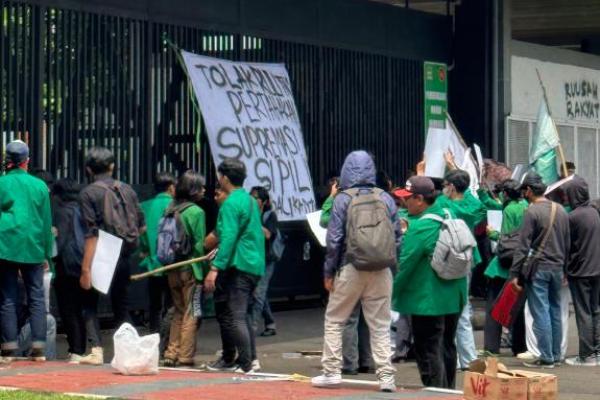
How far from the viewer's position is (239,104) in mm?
18375

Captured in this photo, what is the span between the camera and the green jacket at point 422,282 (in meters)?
11.1

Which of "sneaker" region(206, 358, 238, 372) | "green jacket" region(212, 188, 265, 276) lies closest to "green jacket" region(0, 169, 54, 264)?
"green jacket" region(212, 188, 265, 276)

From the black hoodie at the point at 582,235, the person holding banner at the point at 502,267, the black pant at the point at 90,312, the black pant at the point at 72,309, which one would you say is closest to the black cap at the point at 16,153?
the black pant at the point at 72,309

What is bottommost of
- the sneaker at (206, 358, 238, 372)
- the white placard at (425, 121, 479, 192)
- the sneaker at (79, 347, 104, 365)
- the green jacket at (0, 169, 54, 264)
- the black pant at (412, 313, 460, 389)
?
the sneaker at (206, 358, 238, 372)

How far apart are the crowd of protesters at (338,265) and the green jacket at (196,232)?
1cm

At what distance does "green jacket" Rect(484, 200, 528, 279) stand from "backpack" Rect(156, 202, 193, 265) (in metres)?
3.16

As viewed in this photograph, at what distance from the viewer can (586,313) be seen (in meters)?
15.0

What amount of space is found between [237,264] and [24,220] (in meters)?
1.84

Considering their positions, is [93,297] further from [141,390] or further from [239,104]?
[239,104]

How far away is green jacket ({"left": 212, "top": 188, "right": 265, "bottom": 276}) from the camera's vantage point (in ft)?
40.1

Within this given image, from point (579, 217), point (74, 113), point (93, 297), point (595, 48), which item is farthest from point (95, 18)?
point (595, 48)

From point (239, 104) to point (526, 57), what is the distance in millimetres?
7457

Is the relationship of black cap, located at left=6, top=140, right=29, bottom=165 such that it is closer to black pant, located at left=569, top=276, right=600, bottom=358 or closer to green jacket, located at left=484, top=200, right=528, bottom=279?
green jacket, located at left=484, top=200, right=528, bottom=279

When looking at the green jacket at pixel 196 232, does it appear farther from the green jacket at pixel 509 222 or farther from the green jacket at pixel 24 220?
the green jacket at pixel 509 222
